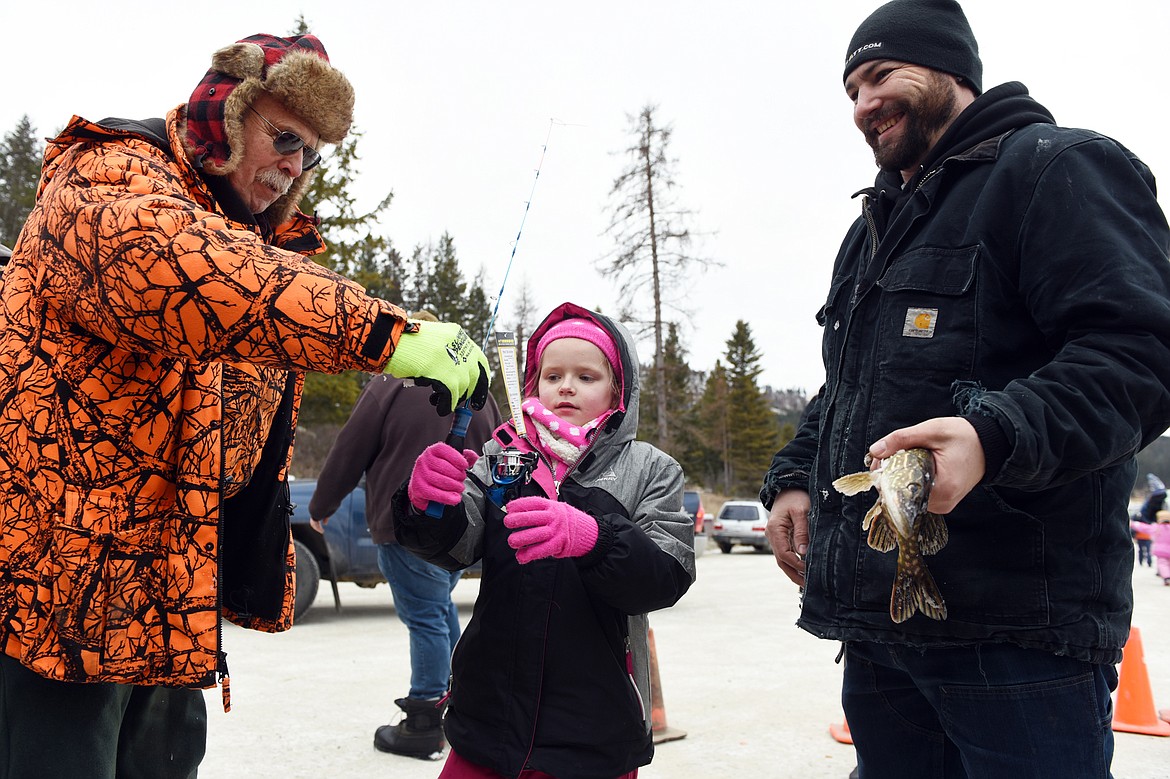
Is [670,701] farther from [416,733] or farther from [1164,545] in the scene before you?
[1164,545]

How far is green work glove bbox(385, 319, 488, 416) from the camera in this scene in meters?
1.83

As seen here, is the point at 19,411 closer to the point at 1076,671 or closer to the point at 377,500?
the point at 1076,671

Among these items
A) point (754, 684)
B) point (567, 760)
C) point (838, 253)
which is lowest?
point (754, 684)

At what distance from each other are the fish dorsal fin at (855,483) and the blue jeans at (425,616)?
3.20m

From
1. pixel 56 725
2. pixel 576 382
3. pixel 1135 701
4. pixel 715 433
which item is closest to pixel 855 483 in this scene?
pixel 576 382

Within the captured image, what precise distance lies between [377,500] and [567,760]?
2913mm

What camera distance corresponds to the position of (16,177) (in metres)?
39.2

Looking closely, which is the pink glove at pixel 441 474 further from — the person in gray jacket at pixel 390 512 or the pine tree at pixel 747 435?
the pine tree at pixel 747 435

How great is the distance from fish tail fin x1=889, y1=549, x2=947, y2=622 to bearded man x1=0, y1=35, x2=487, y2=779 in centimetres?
98

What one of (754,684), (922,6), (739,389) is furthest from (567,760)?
(739,389)

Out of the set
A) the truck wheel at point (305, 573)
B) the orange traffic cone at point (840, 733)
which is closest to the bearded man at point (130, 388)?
the orange traffic cone at point (840, 733)

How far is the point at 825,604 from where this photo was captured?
208 cm

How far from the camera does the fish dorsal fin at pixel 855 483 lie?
163cm

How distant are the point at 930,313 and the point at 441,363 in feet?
3.45
